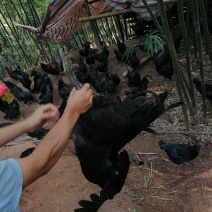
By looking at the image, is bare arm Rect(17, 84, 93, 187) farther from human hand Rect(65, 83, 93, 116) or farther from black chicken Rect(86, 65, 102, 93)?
black chicken Rect(86, 65, 102, 93)

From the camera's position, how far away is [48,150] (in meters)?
1.59

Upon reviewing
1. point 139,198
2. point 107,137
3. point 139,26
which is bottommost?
point 139,198

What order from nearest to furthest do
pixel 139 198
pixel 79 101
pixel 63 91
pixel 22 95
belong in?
pixel 79 101 → pixel 139 198 → pixel 63 91 → pixel 22 95

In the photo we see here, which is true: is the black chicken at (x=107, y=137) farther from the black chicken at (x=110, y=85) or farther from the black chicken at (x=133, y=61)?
the black chicken at (x=133, y=61)

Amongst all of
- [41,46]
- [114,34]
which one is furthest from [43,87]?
[114,34]

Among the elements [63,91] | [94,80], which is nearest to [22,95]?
[63,91]

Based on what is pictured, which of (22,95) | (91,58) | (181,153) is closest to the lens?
(181,153)

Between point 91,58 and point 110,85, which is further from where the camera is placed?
point 91,58

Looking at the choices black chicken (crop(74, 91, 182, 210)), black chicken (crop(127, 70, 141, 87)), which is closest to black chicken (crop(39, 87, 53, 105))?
black chicken (crop(127, 70, 141, 87))

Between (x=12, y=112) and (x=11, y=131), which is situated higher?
(x=11, y=131)

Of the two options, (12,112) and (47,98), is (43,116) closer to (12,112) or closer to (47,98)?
(47,98)

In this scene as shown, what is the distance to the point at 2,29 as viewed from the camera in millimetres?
9266

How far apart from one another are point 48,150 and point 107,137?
136cm

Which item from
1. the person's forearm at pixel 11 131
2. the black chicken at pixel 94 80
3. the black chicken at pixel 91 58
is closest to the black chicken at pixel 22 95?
the black chicken at pixel 94 80
